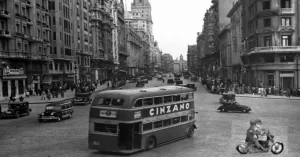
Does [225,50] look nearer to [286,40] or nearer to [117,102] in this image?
[286,40]

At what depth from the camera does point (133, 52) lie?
173 metres

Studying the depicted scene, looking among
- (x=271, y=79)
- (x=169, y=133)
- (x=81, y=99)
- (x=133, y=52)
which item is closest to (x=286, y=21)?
(x=271, y=79)

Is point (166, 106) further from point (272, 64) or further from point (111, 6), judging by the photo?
point (111, 6)

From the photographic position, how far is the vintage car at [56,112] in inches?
1115

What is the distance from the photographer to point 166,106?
62.5ft

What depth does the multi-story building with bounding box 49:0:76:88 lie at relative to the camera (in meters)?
67.7

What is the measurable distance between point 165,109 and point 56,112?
41.9 ft

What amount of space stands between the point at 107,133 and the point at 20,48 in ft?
137

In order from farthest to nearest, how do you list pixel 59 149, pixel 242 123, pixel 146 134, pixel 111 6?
pixel 111 6
pixel 242 123
pixel 59 149
pixel 146 134

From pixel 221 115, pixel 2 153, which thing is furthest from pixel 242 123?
pixel 2 153

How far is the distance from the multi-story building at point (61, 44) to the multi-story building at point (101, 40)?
675 inches

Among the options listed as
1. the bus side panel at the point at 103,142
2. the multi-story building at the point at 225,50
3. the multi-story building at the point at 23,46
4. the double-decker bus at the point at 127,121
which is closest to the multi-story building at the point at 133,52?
the multi-story building at the point at 225,50

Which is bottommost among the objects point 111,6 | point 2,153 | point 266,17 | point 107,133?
point 2,153

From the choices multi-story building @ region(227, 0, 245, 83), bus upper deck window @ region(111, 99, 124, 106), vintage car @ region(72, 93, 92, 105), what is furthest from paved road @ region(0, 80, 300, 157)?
multi-story building @ region(227, 0, 245, 83)
